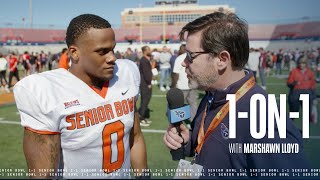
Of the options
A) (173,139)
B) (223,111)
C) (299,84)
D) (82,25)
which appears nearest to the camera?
(223,111)

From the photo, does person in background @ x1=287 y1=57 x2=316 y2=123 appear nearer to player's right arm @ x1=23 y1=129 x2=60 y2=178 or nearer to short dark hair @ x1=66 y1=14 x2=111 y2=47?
short dark hair @ x1=66 y1=14 x2=111 y2=47

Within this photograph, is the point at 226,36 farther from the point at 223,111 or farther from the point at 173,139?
the point at 173,139

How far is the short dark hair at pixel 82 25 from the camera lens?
222 centimetres

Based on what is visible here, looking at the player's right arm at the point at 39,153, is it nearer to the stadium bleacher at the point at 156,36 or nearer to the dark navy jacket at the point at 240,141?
the dark navy jacket at the point at 240,141

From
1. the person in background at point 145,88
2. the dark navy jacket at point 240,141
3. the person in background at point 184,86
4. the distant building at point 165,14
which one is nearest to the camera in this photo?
the dark navy jacket at point 240,141

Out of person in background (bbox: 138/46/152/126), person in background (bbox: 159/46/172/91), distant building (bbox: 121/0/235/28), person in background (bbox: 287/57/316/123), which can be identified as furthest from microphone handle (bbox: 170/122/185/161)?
distant building (bbox: 121/0/235/28)

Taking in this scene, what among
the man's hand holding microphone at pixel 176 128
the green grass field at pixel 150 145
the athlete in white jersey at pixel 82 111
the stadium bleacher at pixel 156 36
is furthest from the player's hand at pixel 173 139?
the stadium bleacher at pixel 156 36

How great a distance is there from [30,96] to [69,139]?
14.7 inches

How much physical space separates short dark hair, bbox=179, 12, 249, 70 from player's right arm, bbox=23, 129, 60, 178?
1151 millimetres

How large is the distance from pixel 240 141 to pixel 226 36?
2.14ft

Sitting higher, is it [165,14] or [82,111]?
[165,14]

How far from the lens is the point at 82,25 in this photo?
2227mm

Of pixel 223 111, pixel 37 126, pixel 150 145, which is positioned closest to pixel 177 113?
pixel 223 111

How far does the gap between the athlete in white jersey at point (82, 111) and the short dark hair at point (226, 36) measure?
0.65 m
